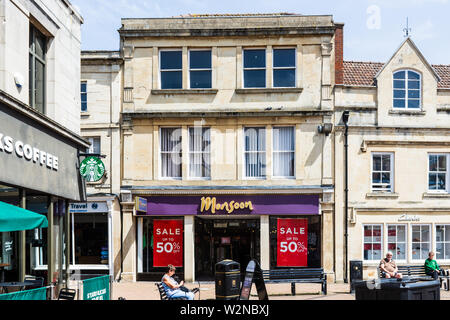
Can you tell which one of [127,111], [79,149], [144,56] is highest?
[144,56]

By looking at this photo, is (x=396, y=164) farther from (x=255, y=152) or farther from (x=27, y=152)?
(x=27, y=152)

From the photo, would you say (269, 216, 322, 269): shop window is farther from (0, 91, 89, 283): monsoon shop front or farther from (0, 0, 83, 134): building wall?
(0, 0, 83, 134): building wall

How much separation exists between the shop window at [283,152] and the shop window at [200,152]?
9.05ft

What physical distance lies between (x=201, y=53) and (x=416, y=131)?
945 centimetres

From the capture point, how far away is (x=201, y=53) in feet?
80.4

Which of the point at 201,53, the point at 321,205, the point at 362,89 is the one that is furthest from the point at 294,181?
the point at 201,53

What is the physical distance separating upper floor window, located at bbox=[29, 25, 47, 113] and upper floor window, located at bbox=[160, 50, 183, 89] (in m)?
8.97

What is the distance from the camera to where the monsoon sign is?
11968 mm

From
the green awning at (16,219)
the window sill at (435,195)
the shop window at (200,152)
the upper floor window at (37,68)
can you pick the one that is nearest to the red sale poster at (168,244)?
the shop window at (200,152)

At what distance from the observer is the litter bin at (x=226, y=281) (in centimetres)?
1523

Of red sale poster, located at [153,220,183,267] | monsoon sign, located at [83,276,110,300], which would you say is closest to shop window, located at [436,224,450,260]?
red sale poster, located at [153,220,183,267]

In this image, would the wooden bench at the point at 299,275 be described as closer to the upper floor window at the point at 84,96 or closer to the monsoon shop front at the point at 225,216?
the monsoon shop front at the point at 225,216

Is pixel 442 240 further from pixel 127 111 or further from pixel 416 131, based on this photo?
pixel 127 111

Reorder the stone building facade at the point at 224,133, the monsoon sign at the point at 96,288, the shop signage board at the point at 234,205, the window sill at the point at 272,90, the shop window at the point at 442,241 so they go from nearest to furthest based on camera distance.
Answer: the monsoon sign at the point at 96,288, the shop signage board at the point at 234,205, the stone building facade at the point at 224,133, the window sill at the point at 272,90, the shop window at the point at 442,241
